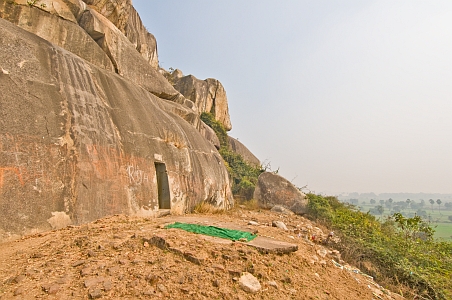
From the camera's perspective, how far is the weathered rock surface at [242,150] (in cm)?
2368

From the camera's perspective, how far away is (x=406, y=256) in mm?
6211

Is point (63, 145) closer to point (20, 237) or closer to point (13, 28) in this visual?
point (20, 237)

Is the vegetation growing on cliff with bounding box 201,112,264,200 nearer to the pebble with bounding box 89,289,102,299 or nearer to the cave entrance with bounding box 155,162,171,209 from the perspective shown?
the cave entrance with bounding box 155,162,171,209

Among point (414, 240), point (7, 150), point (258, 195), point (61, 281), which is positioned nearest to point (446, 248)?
point (414, 240)

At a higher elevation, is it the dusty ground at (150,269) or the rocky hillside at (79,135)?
the rocky hillside at (79,135)

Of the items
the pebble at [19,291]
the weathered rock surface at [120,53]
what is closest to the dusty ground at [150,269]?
the pebble at [19,291]

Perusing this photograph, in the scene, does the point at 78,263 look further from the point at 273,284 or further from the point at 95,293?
the point at 273,284

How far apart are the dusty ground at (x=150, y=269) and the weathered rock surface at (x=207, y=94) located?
16.3 metres

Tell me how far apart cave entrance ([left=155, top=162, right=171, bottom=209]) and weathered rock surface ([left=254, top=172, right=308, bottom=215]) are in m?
6.04

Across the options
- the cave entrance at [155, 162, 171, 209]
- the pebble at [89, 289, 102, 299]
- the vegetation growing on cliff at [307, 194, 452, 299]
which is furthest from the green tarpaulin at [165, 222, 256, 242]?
the vegetation growing on cliff at [307, 194, 452, 299]

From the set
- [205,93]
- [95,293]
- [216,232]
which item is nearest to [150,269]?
[95,293]

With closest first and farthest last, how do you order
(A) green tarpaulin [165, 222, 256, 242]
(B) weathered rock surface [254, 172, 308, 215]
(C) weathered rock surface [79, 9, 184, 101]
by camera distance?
1. (A) green tarpaulin [165, 222, 256, 242]
2. (C) weathered rock surface [79, 9, 184, 101]
3. (B) weathered rock surface [254, 172, 308, 215]

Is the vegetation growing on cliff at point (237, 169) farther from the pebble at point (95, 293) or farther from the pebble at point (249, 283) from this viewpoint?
the pebble at point (95, 293)

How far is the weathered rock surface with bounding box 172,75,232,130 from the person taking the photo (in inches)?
763
